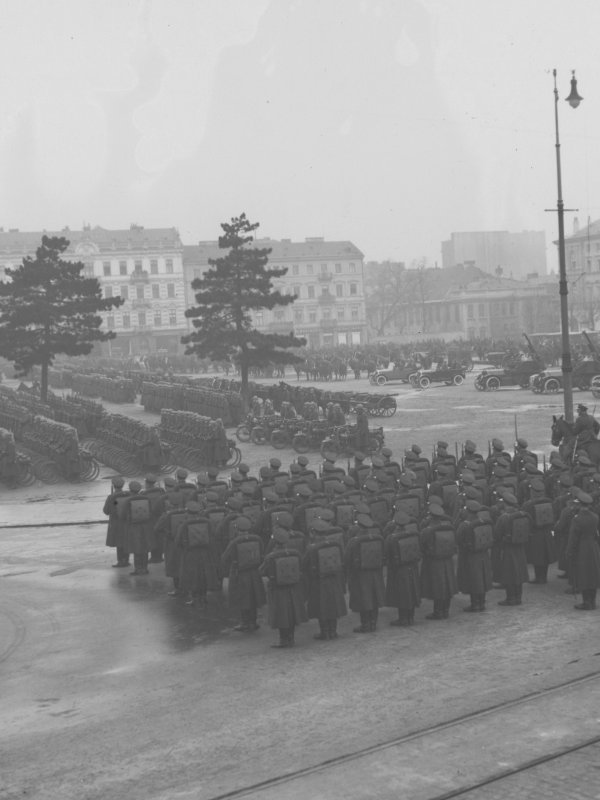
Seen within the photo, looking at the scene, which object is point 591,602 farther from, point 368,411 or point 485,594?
point 368,411

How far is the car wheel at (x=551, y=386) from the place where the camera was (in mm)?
44031

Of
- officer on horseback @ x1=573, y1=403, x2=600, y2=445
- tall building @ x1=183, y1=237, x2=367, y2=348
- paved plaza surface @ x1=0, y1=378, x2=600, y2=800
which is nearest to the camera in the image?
paved plaza surface @ x1=0, y1=378, x2=600, y2=800

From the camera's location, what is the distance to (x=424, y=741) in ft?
28.5

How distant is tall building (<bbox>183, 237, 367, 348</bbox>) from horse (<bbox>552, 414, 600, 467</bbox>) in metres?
86.8

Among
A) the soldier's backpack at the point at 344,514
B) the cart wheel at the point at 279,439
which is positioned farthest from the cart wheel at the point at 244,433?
the soldier's backpack at the point at 344,514

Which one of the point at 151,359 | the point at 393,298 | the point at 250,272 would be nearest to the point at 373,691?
the point at 250,272

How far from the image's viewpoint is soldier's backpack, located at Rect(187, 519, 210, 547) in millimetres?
13641

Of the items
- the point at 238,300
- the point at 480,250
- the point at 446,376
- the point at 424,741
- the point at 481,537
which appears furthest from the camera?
the point at 480,250

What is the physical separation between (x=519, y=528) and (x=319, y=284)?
328ft

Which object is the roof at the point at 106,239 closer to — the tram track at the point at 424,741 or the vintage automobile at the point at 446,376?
the vintage automobile at the point at 446,376

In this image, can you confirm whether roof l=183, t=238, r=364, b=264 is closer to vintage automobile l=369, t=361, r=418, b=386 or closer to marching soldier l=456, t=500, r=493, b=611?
vintage automobile l=369, t=361, r=418, b=386

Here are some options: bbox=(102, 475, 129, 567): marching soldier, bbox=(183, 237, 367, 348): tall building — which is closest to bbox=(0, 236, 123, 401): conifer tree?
bbox=(102, 475, 129, 567): marching soldier

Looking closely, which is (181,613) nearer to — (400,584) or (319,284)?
(400,584)

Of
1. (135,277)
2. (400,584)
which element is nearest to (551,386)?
(400,584)
